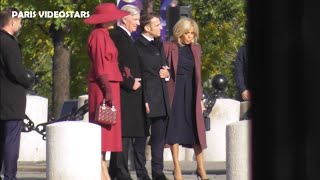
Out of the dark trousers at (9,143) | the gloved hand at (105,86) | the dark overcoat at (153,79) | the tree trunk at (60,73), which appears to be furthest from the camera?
the tree trunk at (60,73)

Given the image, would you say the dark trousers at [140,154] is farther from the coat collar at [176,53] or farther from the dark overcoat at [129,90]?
the coat collar at [176,53]

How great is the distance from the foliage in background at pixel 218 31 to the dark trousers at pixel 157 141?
19720mm

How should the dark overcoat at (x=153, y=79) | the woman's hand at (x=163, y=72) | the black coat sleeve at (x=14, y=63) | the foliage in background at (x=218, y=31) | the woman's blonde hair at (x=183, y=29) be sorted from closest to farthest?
the black coat sleeve at (x=14, y=63) → the dark overcoat at (x=153, y=79) → the woman's hand at (x=163, y=72) → the woman's blonde hair at (x=183, y=29) → the foliage in background at (x=218, y=31)

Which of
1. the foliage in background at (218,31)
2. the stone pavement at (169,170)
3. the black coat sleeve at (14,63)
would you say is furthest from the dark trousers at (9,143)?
the foliage in background at (218,31)

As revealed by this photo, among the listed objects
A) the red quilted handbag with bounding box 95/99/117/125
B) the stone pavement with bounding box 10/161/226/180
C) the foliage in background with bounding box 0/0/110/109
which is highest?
the foliage in background with bounding box 0/0/110/109

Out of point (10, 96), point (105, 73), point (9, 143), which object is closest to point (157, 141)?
point (105, 73)

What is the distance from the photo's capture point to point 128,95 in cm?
1030

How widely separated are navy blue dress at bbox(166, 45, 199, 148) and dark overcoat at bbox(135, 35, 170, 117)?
0.29 metres

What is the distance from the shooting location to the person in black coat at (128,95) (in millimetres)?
10188

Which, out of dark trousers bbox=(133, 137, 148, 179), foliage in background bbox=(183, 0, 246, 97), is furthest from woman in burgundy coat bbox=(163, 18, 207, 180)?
foliage in background bbox=(183, 0, 246, 97)

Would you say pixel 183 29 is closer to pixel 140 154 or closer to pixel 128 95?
pixel 128 95

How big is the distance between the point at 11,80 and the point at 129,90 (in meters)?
1.29

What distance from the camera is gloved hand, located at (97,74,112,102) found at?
9586 millimetres

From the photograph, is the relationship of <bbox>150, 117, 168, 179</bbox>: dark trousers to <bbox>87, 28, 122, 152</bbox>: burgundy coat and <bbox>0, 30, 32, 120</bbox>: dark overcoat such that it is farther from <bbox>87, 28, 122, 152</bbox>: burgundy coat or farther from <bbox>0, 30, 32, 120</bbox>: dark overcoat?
<bbox>0, 30, 32, 120</bbox>: dark overcoat
